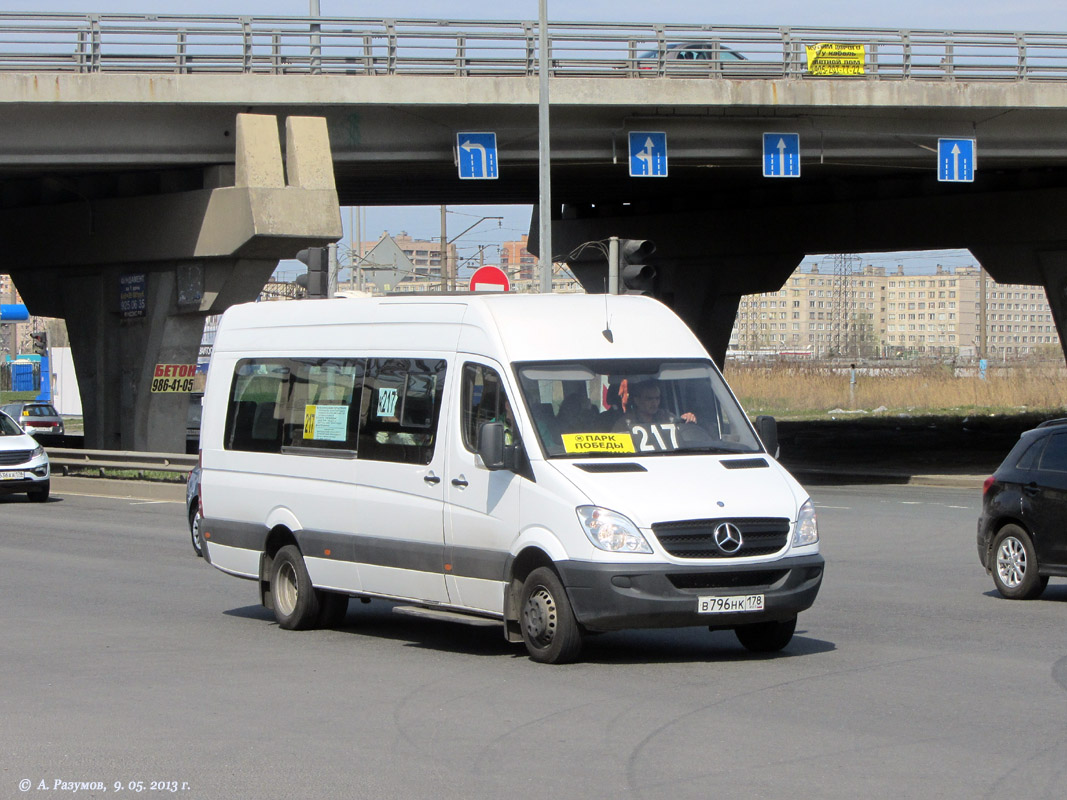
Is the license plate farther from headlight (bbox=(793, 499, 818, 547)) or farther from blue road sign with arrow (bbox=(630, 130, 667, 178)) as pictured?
blue road sign with arrow (bbox=(630, 130, 667, 178))

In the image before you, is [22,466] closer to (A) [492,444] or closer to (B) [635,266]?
(B) [635,266]

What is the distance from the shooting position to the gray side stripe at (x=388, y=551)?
967cm

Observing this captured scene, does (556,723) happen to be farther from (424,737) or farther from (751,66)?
(751,66)

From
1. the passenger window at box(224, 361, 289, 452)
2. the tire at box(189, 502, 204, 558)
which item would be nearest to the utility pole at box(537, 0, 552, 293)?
the tire at box(189, 502, 204, 558)

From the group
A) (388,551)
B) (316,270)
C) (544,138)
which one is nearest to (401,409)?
(388,551)

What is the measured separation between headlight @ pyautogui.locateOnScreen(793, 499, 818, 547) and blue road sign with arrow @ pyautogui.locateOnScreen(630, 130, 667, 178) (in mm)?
19468

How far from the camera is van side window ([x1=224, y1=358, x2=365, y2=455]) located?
1106 cm

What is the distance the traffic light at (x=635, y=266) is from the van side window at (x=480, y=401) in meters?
7.99

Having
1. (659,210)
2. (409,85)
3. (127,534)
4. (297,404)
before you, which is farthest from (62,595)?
(659,210)

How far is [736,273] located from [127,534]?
26.6 meters

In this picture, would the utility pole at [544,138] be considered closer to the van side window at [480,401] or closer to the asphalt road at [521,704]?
the asphalt road at [521,704]

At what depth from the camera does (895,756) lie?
671cm

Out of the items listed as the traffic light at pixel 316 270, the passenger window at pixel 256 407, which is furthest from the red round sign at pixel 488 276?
the passenger window at pixel 256 407

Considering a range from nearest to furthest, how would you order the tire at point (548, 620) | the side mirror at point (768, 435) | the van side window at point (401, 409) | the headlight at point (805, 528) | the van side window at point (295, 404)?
the tire at point (548, 620), the headlight at point (805, 528), the side mirror at point (768, 435), the van side window at point (401, 409), the van side window at point (295, 404)
